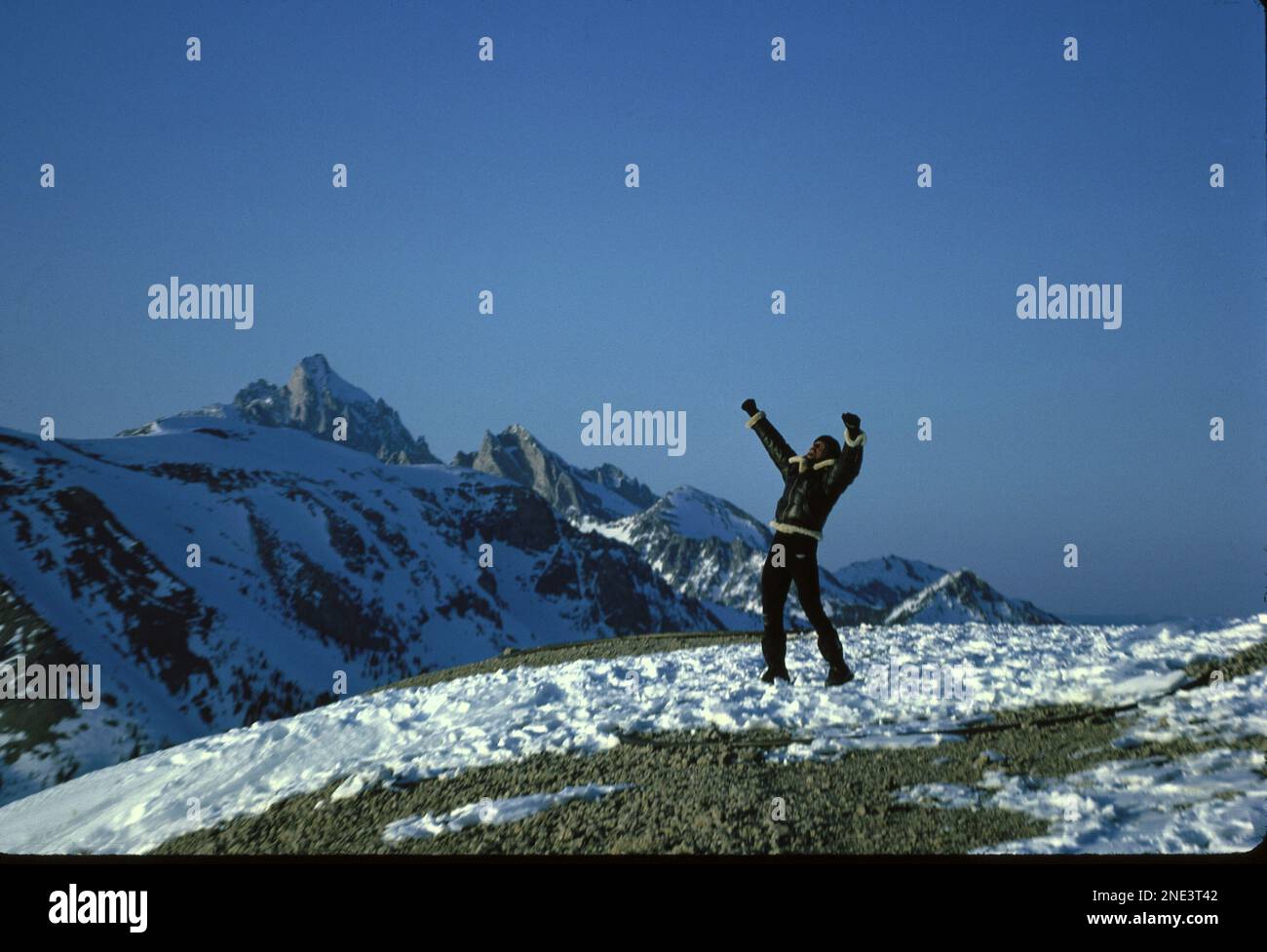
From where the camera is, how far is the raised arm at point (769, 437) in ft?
37.9

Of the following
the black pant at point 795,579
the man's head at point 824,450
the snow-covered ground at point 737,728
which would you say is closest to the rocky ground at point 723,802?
the snow-covered ground at point 737,728

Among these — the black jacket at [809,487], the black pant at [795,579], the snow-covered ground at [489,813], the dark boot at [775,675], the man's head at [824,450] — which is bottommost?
the snow-covered ground at [489,813]

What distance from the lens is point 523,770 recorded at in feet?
32.1

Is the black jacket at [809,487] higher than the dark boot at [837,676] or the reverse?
higher

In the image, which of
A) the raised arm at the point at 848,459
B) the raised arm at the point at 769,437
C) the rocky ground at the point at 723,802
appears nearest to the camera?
the rocky ground at the point at 723,802

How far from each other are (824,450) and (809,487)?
0.49m

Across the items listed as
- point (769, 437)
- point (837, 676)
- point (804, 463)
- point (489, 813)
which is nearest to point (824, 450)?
point (804, 463)

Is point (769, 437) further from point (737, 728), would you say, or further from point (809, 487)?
point (737, 728)

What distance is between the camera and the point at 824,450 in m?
11.3

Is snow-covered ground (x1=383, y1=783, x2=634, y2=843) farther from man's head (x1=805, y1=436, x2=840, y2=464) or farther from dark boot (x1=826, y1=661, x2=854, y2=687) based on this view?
man's head (x1=805, y1=436, x2=840, y2=464)

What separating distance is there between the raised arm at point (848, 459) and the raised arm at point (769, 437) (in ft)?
2.07

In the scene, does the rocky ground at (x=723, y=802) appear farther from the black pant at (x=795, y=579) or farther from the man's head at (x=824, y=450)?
the man's head at (x=824, y=450)
